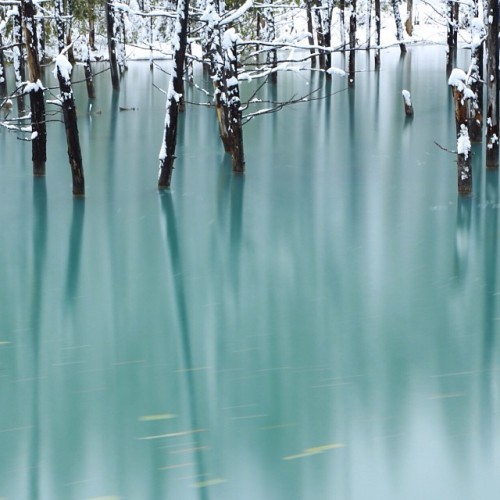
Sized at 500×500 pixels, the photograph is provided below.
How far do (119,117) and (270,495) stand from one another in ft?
75.8

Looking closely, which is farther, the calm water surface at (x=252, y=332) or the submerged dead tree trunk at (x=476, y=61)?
the submerged dead tree trunk at (x=476, y=61)

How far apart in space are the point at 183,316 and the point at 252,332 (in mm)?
1000

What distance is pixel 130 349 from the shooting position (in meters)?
8.92

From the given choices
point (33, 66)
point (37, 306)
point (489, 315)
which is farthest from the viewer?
point (33, 66)

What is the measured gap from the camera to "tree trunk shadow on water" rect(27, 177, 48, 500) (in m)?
6.39

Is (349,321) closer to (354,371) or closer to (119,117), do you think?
(354,371)

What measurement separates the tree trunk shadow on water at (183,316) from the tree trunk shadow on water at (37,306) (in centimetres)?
110

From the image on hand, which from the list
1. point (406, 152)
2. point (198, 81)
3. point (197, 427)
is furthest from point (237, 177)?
point (198, 81)

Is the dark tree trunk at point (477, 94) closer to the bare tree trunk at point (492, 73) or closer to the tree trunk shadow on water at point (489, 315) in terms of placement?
the bare tree trunk at point (492, 73)

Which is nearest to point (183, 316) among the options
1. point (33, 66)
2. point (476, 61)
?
point (33, 66)

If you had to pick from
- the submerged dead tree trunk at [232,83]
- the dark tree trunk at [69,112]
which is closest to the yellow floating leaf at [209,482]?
the dark tree trunk at [69,112]

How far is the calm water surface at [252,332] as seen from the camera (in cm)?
641

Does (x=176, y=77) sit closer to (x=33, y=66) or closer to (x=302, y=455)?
(x=33, y=66)

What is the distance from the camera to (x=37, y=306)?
10.5 metres
